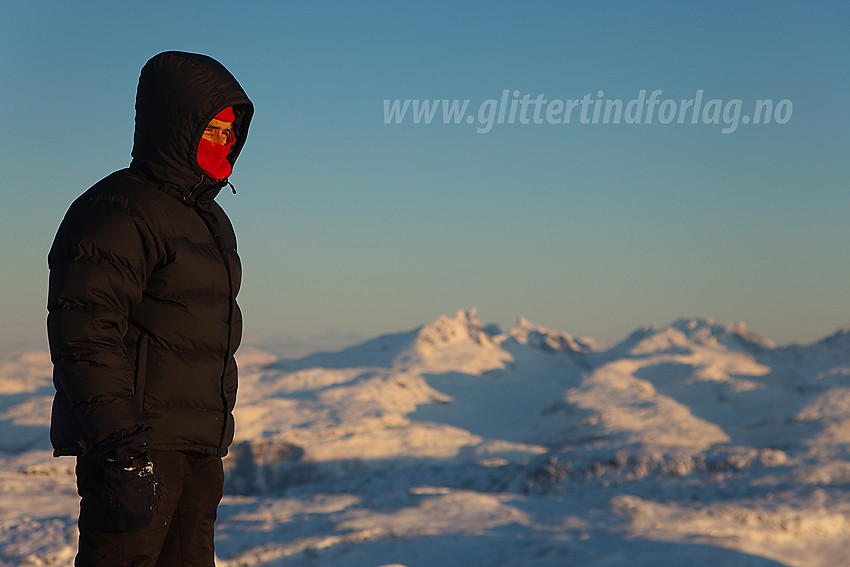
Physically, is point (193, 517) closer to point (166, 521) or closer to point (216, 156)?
point (166, 521)

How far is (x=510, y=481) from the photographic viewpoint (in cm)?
8888

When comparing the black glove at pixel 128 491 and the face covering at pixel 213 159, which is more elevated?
the face covering at pixel 213 159

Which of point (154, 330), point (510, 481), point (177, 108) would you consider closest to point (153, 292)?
point (154, 330)

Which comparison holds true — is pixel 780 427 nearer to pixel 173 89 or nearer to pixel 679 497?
pixel 679 497

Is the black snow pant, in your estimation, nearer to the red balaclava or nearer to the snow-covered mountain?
the red balaclava

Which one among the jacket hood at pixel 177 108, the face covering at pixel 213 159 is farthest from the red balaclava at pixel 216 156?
the jacket hood at pixel 177 108

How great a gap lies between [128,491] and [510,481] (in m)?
87.5

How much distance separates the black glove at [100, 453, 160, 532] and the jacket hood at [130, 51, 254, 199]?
1660mm

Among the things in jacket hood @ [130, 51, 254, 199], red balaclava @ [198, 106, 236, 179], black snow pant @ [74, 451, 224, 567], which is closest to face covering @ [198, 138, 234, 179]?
red balaclava @ [198, 106, 236, 179]

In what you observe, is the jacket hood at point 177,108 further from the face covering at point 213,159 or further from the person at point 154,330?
the face covering at point 213,159

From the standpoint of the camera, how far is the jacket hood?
4.84m

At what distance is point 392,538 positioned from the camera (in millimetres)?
33375

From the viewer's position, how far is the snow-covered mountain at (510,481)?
100.0 feet

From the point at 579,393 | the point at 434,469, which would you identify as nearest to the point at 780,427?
the point at 579,393
